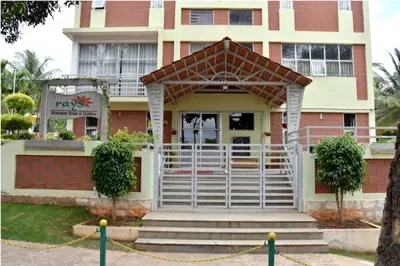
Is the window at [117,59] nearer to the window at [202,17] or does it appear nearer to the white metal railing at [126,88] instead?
the white metal railing at [126,88]

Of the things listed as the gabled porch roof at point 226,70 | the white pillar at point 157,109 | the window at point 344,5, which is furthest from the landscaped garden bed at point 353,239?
the window at point 344,5

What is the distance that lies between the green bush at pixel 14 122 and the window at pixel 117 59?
4.93m

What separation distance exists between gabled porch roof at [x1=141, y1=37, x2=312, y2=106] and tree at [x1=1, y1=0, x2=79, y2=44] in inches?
116

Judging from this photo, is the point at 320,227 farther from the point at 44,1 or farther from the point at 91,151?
the point at 44,1

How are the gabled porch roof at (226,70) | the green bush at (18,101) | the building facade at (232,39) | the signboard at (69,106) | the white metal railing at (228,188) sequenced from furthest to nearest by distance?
the building facade at (232,39)
the green bush at (18,101)
the gabled porch roof at (226,70)
the signboard at (69,106)
the white metal railing at (228,188)

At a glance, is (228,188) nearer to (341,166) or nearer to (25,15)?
(341,166)

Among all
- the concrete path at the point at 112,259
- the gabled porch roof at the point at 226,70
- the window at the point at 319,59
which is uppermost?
the window at the point at 319,59

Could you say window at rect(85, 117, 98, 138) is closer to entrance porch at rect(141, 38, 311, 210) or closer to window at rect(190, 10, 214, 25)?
entrance porch at rect(141, 38, 311, 210)

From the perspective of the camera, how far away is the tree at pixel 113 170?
7684mm

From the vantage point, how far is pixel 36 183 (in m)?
8.97

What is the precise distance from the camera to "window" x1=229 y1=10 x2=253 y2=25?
15.5 metres

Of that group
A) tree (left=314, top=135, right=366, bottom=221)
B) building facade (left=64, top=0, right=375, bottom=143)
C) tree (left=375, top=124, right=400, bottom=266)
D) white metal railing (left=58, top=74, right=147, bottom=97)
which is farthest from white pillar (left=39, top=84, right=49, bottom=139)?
tree (left=375, top=124, right=400, bottom=266)

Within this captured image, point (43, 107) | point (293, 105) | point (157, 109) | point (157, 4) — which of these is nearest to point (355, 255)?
point (293, 105)

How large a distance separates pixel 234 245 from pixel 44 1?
7.11 meters
